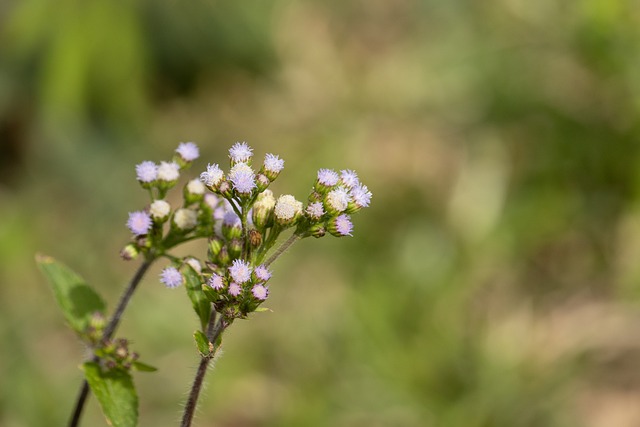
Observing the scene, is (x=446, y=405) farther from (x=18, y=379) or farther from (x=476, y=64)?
(x=476, y=64)

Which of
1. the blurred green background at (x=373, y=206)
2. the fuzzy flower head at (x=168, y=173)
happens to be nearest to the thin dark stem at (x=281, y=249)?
the fuzzy flower head at (x=168, y=173)

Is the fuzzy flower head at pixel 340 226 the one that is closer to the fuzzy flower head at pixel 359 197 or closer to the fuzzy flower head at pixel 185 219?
the fuzzy flower head at pixel 359 197

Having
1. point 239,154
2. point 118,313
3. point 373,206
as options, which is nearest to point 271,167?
point 239,154

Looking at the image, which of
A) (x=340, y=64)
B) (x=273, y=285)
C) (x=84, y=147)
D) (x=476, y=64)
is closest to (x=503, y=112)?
(x=476, y=64)

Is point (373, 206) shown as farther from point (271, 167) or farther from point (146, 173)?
point (271, 167)

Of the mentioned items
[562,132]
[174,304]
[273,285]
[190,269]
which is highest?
[562,132]
